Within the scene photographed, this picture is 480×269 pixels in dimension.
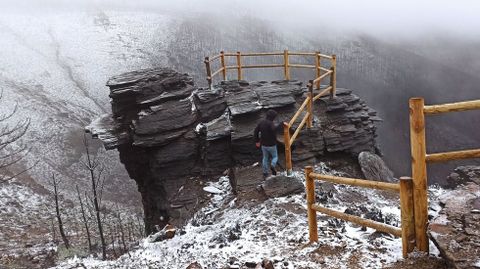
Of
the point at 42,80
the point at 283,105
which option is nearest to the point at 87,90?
the point at 42,80

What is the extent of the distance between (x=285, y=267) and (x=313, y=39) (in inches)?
2814

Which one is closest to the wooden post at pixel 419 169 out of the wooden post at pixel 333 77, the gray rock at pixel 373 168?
the gray rock at pixel 373 168

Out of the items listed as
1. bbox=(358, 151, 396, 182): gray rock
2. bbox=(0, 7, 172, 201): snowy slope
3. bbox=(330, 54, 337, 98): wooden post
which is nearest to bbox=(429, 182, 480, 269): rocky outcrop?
bbox=(358, 151, 396, 182): gray rock

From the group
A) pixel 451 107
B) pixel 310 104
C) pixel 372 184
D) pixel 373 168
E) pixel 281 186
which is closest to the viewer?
pixel 451 107

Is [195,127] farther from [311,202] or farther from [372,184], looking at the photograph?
[372,184]

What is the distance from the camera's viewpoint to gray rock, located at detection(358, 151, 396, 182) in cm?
1593

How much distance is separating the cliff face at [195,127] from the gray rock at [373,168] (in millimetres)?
464

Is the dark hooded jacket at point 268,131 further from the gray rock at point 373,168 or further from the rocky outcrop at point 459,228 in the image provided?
the rocky outcrop at point 459,228

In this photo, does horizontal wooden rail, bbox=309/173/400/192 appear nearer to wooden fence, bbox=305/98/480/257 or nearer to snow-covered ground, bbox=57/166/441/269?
wooden fence, bbox=305/98/480/257

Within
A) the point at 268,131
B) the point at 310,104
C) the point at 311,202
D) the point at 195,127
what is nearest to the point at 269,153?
the point at 268,131

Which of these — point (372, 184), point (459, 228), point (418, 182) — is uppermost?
point (418, 182)

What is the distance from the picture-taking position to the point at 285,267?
22.0ft

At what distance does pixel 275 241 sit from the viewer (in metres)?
8.34

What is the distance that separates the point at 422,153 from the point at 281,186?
6612 millimetres
